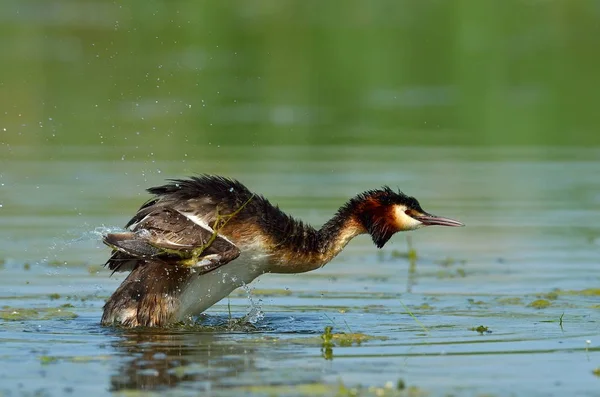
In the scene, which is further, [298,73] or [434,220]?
[298,73]

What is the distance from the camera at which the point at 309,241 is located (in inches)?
451

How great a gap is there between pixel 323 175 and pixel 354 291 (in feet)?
22.1

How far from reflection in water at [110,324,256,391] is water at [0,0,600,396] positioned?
38 mm

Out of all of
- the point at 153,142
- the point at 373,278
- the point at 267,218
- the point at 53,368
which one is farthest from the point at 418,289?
the point at 153,142

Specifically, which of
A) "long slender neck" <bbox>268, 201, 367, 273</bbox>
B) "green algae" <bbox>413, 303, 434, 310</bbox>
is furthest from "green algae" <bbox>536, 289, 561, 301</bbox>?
"long slender neck" <bbox>268, 201, 367, 273</bbox>

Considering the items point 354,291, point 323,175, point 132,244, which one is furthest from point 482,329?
point 323,175

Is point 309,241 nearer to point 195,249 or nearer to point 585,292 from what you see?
point 195,249

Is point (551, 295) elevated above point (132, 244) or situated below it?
below

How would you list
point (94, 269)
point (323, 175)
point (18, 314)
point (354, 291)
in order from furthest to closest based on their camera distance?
point (323, 175), point (94, 269), point (354, 291), point (18, 314)

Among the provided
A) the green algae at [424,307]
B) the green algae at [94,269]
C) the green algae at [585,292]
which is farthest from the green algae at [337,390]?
the green algae at [94,269]

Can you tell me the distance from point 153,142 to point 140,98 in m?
5.87

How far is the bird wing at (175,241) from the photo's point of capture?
10664 millimetres

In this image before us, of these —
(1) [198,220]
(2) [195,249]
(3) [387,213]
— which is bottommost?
(2) [195,249]

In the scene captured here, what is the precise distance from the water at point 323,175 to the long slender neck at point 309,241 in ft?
1.58
